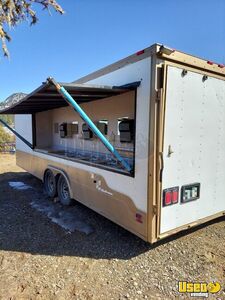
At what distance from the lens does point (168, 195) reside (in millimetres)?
2873

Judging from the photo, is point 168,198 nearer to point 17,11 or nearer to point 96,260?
point 96,260

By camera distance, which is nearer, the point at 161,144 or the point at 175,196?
the point at 161,144

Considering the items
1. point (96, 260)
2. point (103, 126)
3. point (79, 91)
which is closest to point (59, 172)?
point (103, 126)

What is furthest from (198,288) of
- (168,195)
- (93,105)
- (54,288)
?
(93,105)

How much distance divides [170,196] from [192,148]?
775mm

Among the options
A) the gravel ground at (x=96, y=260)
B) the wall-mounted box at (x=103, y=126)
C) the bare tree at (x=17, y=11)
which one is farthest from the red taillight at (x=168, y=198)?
the bare tree at (x=17, y=11)

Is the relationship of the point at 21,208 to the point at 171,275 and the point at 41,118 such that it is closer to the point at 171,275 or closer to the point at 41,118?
the point at 41,118

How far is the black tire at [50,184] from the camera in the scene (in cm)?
557

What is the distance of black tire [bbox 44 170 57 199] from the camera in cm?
557

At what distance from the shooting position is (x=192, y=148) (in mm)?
3082

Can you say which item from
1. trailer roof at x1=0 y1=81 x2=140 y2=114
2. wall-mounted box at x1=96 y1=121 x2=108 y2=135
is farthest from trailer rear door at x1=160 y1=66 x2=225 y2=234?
wall-mounted box at x1=96 y1=121 x2=108 y2=135

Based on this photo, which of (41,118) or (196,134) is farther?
(41,118)

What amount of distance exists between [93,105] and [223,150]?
9.57 feet

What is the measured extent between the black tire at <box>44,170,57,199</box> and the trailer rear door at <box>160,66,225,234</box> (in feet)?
11.4
